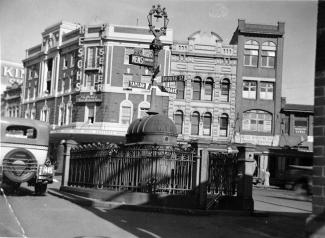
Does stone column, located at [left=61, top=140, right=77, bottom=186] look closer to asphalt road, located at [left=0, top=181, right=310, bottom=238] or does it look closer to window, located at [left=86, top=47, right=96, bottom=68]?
asphalt road, located at [left=0, top=181, right=310, bottom=238]

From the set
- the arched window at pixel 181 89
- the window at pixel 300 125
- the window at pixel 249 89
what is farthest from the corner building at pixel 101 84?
the window at pixel 300 125

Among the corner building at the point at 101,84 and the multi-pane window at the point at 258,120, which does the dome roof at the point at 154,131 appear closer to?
the corner building at the point at 101,84

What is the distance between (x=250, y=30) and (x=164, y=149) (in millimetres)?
26440

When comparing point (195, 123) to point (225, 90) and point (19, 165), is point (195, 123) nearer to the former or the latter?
point (225, 90)

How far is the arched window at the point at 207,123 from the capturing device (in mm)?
36250

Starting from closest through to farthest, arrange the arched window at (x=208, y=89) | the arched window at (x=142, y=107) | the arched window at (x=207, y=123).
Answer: the arched window at (x=207, y=123) → the arched window at (x=142, y=107) → the arched window at (x=208, y=89)

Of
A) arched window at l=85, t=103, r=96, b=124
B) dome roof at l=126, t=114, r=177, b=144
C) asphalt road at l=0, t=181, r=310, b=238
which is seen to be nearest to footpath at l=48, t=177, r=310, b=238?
asphalt road at l=0, t=181, r=310, b=238

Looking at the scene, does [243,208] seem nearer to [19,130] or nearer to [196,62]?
[19,130]

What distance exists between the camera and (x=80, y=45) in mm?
37750

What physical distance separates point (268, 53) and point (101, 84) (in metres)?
13.3

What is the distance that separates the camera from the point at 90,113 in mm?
37031

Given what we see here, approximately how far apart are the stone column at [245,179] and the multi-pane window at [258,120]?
24533 millimetres

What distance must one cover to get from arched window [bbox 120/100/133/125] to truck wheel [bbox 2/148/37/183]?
23.2 m

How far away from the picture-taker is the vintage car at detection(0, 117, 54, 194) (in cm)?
1198
